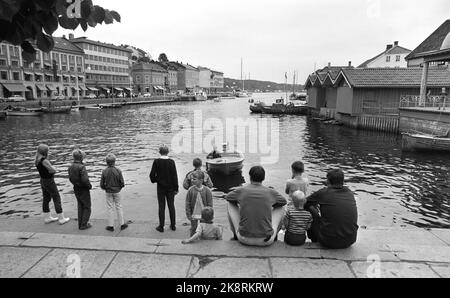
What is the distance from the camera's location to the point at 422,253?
241 inches

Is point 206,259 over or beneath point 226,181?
over

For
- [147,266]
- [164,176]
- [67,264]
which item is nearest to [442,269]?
[147,266]

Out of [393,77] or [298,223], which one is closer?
[298,223]

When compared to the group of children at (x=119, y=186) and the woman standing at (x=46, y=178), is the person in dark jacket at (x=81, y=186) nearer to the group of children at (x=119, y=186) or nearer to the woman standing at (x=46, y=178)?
the group of children at (x=119, y=186)

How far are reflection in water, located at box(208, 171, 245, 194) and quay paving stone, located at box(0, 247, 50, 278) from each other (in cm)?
1156

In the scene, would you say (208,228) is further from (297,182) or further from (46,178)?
(46,178)

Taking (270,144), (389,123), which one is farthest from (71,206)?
(389,123)

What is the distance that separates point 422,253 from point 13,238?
312 inches

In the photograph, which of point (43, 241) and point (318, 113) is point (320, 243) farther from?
point (318, 113)

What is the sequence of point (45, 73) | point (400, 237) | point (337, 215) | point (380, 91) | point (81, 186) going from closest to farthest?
point (337, 215)
point (400, 237)
point (81, 186)
point (380, 91)
point (45, 73)

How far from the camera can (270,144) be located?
33.7 m

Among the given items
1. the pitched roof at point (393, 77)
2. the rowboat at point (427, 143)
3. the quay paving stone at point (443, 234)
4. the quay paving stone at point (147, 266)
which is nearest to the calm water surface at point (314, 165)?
the rowboat at point (427, 143)

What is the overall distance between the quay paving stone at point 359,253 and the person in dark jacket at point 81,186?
5.71 m
